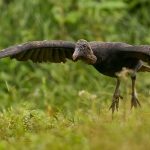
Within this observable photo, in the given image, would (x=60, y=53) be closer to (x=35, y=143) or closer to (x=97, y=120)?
(x=97, y=120)

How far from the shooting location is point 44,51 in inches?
374

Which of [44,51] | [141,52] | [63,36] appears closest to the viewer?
[141,52]

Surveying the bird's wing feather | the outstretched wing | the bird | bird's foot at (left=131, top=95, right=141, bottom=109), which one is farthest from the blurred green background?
the bird's wing feather

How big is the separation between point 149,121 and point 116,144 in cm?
76

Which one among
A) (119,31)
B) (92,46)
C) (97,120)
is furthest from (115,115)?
(119,31)

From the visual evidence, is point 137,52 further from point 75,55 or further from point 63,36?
point 63,36

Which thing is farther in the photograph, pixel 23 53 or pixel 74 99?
pixel 74 99

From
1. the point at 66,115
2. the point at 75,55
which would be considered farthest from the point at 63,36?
the point at 66,115

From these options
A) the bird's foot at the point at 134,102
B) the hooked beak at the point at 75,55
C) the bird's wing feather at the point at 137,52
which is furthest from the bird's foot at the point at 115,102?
the hooked beak at the point at 75,55

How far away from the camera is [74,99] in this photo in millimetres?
11297

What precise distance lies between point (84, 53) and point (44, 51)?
0.85m

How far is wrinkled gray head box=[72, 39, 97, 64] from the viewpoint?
28.7 ft

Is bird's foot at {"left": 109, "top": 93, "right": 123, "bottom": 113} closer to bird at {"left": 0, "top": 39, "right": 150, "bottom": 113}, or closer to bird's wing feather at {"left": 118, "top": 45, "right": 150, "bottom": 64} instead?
bird at {"left": 0, "top": 39, "right": 150, "bottom": 113}

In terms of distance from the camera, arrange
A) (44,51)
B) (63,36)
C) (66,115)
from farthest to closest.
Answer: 1. (63,36)
2. (44,51)
3. (66,115)
